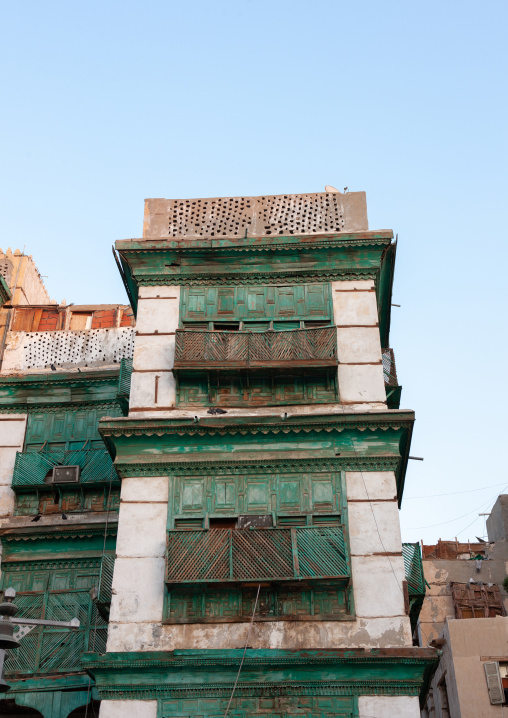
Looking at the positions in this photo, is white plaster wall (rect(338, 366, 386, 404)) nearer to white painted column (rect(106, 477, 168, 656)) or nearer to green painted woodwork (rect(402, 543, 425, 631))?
green painted woodwork (rect(402, 543, 425, 631))

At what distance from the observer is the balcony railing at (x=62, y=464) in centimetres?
1977

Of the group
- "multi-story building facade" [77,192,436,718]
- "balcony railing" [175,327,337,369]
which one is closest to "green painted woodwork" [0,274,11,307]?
"multi-story building facade" [77,192,436,718]

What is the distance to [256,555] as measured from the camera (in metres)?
14.8

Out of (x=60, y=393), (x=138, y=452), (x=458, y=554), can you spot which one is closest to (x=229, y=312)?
(x=138, y=452)

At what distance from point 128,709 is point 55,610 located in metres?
4.77

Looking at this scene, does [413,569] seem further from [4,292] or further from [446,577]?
[446,577]

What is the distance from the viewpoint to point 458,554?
1818 inches

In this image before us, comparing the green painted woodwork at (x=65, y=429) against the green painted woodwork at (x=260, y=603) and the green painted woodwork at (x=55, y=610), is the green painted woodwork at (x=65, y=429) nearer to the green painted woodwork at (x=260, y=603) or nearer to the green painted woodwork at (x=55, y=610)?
the green painted woodwork at (x=55, y=610)

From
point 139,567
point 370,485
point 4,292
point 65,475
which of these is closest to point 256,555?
point 139,567

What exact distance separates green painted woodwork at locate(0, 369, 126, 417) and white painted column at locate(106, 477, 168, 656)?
542cm

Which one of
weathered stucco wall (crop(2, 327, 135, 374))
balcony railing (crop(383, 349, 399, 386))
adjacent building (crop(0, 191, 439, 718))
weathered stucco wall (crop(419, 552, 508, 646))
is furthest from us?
weathered stucco wall (crop(419, 552, 508, 646))

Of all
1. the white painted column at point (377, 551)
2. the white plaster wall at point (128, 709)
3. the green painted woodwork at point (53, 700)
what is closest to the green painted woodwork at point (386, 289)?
the white painted column at point (377, 551)

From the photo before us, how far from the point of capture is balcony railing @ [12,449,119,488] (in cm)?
1977

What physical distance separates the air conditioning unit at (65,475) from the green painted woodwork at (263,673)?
6.04 m
